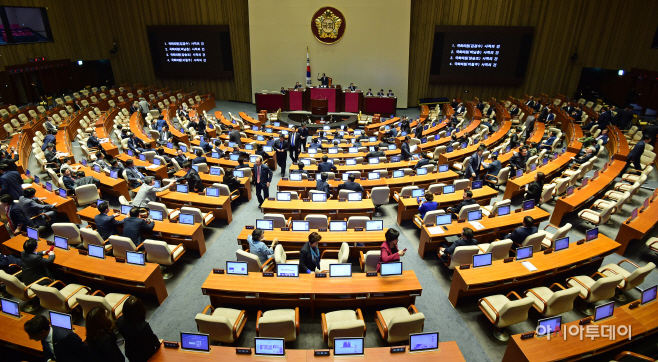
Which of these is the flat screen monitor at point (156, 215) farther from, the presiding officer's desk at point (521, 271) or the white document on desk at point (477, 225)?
the white document on desk at point (477, 225)

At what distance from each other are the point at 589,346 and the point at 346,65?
19.5 metres

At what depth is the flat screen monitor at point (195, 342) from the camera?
12.5ft

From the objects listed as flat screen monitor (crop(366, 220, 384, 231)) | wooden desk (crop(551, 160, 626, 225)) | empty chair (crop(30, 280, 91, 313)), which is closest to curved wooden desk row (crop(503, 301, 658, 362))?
flat screen monitor (crop(366, 220, 384, 231))

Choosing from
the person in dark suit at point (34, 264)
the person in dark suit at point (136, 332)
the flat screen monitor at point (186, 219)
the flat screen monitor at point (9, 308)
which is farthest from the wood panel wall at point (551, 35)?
the flat screen monitor at point (9, 308)

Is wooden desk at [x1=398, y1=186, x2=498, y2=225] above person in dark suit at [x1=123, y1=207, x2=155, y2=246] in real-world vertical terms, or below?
below

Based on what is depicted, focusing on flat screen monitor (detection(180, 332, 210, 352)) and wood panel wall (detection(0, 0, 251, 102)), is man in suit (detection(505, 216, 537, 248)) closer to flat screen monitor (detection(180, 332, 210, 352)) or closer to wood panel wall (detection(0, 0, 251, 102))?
flat screen monitor (detection(180, 332, 210, 352))

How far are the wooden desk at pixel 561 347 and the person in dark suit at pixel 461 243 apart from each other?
1.79m

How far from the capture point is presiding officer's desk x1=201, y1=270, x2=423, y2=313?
15.8 ft

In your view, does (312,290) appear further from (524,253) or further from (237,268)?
(524,253)

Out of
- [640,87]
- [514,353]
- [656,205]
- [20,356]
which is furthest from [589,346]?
Result: [640,87]

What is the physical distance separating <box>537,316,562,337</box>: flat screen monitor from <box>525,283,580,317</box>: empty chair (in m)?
0.55

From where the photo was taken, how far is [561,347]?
3.88 meters

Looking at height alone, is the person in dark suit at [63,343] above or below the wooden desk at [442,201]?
above

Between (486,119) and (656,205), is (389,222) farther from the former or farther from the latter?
(486,119)
